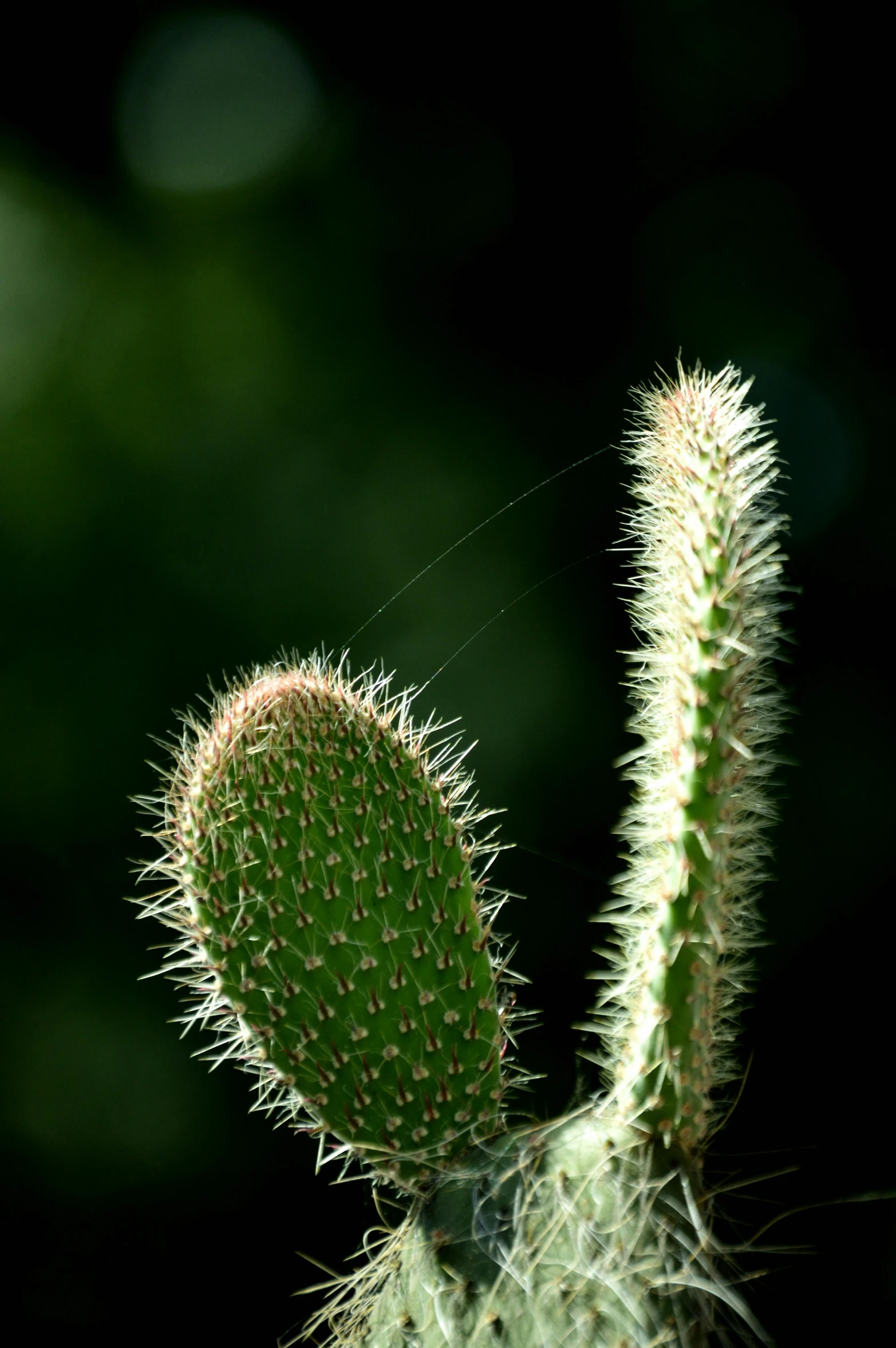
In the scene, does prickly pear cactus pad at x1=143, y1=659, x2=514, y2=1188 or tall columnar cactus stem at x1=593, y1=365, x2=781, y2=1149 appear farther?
prickly pear cactus pad at x1=143, y1=659, x2=514, y2=1188

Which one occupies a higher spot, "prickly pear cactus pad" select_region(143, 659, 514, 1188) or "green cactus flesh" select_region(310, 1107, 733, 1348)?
"prickly pear cactus pad" select_region(143, 659, 514, 1188)

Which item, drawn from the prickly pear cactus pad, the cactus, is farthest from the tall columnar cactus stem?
the prickly pear cactus pad

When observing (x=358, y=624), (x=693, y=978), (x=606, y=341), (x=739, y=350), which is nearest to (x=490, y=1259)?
(x=693, y=978)

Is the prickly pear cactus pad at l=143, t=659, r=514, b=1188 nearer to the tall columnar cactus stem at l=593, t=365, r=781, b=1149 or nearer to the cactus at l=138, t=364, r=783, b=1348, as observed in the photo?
the cactus at l=138, t=364, r=783, b=1348

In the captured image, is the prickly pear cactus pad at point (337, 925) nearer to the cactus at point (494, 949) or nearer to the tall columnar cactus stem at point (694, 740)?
the cactus at point (494, 949)

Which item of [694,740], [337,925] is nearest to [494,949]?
[337,925]

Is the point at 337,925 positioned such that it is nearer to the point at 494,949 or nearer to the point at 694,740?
the point at 494,949

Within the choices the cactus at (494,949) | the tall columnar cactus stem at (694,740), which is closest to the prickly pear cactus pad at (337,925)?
the cactus at (494,949)

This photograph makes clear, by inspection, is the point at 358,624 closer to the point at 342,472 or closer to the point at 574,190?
the point at 342,472
